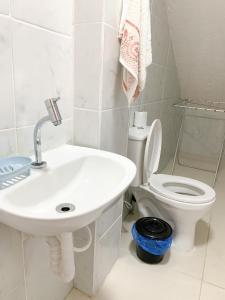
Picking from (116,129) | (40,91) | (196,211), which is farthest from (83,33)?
(196,211)

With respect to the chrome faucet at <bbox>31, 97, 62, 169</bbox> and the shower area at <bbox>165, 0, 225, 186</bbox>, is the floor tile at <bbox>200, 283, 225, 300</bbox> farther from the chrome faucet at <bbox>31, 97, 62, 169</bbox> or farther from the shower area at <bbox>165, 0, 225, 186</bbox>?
the shower area at <bbox>165, 0, 225, 186</bbox>

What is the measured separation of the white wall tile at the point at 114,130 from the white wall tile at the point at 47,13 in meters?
0.38

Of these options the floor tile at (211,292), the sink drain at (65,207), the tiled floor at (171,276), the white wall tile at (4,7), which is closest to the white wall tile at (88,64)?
the white wall tile at (4,7)

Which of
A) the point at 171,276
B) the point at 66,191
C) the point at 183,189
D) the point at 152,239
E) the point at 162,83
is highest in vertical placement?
the point at 162,83

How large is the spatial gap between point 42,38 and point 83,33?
0.19 metres

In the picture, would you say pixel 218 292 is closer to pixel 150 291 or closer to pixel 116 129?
pixel 150 291

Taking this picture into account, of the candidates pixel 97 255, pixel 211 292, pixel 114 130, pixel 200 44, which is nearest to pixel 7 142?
pixel 114 130

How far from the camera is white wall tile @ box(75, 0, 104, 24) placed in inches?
A: 36.4

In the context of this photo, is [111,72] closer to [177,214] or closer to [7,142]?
[7,142]

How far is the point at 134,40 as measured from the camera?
100 centimetres

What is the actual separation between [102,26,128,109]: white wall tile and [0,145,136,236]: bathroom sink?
25cm

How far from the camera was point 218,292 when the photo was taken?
4.35 feet

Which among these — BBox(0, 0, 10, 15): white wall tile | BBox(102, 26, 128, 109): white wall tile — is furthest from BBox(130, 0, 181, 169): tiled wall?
BBox(0, 0, 10, 15): white wall tile

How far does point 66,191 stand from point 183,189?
116 cm
